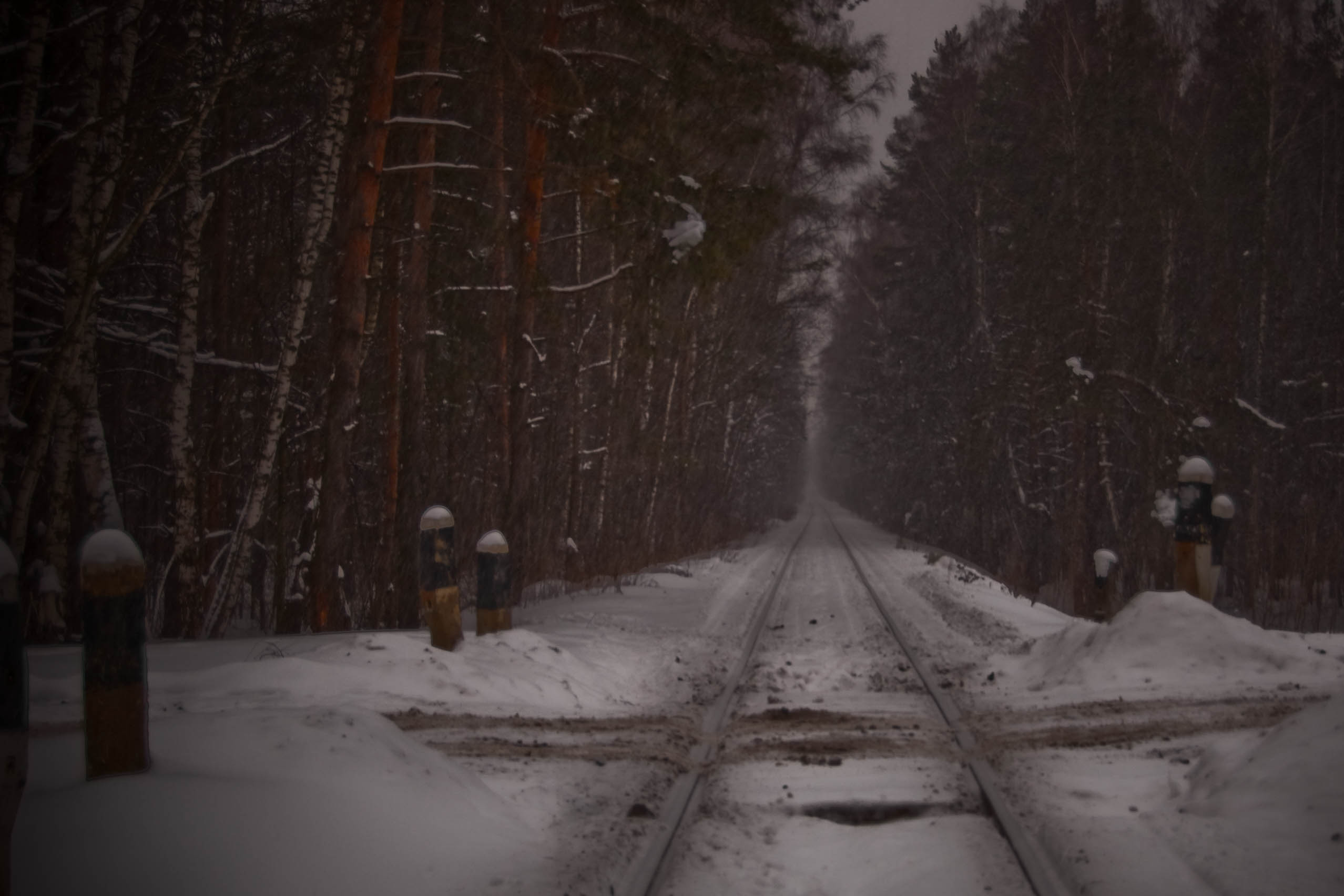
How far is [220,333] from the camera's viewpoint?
1104 centimetres

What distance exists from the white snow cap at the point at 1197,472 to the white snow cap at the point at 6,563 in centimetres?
795

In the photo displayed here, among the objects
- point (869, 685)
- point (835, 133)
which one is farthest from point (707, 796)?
point (835, 133)

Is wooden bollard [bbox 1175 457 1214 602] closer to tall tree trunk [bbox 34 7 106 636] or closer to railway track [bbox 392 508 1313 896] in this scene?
railway track [bbox 392 508 1313 896]

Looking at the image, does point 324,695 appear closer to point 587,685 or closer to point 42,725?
point 42,725

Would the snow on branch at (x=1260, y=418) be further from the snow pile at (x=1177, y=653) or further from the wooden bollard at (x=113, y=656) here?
the wooden bollard at (x=113, y=656)

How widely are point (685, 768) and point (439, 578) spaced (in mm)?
2848

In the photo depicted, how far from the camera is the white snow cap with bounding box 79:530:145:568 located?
3.46 m

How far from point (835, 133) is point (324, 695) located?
19471 millimetres

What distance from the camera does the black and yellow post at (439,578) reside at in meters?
7.07

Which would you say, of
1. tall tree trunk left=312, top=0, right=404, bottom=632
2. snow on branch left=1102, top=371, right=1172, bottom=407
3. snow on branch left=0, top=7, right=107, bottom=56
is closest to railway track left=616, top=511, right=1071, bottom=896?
tall tree trunk left=312, top=0, right=404, bottom=632

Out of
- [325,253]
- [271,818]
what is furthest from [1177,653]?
[325,253]

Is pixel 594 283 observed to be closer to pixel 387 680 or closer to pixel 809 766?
pixel 387 680

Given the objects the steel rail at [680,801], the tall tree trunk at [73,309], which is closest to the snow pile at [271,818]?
the steel rail at [680,801]

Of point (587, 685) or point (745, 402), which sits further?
point (745, 402)
